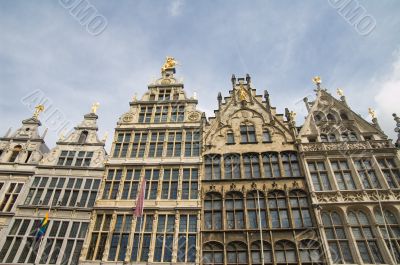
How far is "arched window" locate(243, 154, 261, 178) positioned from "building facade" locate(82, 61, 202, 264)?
3730mm

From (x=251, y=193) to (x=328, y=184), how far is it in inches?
225

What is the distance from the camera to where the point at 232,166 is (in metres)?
23.2

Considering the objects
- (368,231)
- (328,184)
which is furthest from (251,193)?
(368,231)

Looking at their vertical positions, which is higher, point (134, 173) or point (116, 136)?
point (116, 136)

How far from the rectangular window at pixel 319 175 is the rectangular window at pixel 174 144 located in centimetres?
1057

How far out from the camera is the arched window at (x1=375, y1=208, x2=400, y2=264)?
18.0 metres

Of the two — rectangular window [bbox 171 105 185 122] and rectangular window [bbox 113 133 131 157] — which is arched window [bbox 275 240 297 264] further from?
rectangular window [bbox 113 133 131 157]

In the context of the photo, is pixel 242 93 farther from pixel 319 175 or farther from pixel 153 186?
pixel 153 186

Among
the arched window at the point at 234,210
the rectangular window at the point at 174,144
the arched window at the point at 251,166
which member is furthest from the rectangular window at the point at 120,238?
the arched window at the point at 251,166

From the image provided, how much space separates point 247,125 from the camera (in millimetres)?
25594

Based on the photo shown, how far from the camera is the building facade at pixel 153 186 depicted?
1936cm

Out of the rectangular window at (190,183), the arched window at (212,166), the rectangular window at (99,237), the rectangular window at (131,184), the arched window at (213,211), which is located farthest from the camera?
the arched window at (212,166)

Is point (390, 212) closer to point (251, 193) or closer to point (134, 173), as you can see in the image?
point (251, 193)

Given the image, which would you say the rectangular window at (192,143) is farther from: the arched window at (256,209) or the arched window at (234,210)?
the arched window at (256,209)
